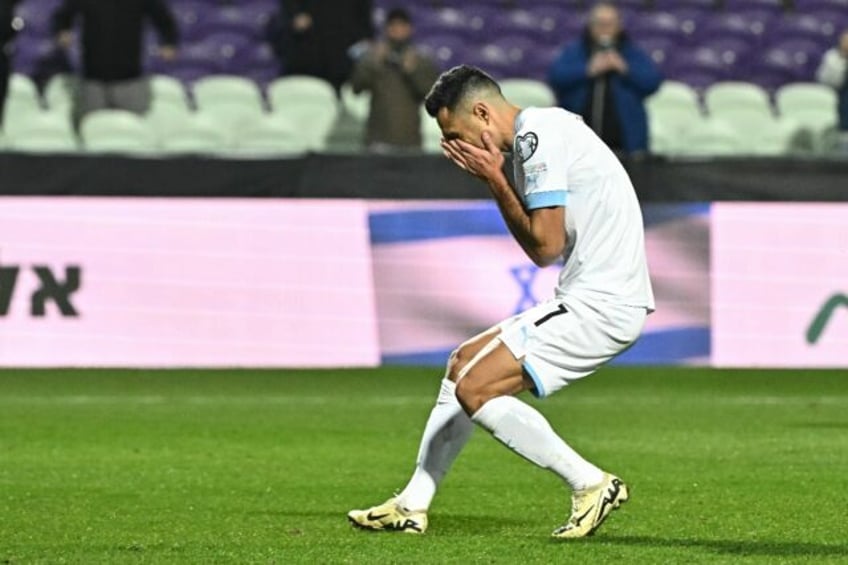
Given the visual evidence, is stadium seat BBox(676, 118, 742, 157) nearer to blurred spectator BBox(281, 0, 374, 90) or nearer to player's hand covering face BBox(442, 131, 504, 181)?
blurred spectator BBox(281, 0, 374, 90)

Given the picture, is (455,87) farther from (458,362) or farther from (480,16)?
(480,16)

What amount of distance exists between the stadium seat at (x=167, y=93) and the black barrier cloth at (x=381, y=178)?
395cm

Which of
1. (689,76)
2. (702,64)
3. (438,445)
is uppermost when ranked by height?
(438,445)

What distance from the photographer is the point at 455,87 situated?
704cm

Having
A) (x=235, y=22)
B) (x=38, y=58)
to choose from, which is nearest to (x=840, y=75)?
(x=235, y=22)

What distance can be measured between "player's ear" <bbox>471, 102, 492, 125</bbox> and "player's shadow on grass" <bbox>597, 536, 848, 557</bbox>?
159 centimetres

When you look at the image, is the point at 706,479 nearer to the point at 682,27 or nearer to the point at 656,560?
the point at 656,560

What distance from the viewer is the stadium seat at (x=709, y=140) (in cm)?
1862

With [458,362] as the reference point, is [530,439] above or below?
below

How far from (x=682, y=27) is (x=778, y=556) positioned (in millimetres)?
15464

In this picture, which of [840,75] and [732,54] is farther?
[732,54]

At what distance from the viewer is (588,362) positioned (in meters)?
7.12

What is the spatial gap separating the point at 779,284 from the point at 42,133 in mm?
6980

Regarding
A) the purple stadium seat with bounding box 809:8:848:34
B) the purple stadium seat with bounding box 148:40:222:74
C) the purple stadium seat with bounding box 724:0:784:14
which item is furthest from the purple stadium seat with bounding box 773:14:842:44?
the purple stadium seat with bounding box 148:40:222:74
